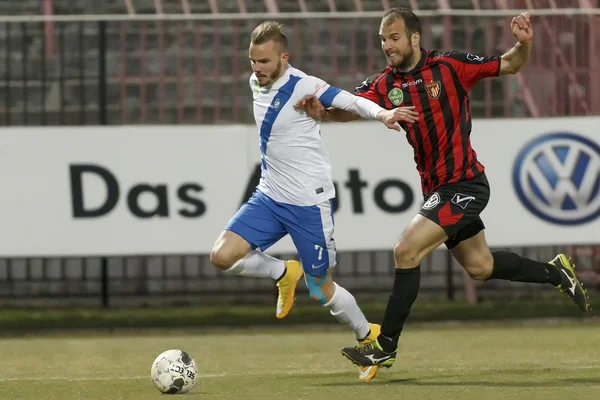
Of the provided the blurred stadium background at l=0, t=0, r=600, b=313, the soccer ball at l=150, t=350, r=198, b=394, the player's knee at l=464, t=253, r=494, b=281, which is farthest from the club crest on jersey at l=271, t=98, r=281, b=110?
the blurred stadium background at l=0, t=0, r=600, b=313

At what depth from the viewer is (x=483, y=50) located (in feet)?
38.8

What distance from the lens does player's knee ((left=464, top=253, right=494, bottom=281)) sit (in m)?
7.87

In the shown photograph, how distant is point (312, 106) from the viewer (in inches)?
293

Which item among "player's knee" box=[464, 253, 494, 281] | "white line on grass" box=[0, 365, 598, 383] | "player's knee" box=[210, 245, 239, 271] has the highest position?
"player's knee" box=[210, 245, 239, 271]

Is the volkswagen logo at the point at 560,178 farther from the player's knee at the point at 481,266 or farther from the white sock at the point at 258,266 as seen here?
the white sock at the point at 258,266

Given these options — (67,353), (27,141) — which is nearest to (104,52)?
(27,141)

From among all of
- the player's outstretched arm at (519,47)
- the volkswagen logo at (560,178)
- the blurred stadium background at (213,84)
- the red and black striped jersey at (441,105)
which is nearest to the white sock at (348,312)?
the red and black striped jersey at (441,105)

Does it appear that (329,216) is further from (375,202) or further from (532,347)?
(375,202)

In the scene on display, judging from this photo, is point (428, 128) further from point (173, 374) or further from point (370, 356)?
point (173, 374)

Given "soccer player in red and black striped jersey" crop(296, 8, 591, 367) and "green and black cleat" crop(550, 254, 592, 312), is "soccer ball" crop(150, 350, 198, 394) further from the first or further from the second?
"green and black cleat" crop(550, 254, 592, 312)

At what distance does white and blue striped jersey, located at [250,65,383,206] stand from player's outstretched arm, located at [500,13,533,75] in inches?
36.7

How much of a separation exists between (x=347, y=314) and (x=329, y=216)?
22.6 inches

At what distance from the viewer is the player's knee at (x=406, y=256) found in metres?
7.22

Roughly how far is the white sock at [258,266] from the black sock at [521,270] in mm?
1267
